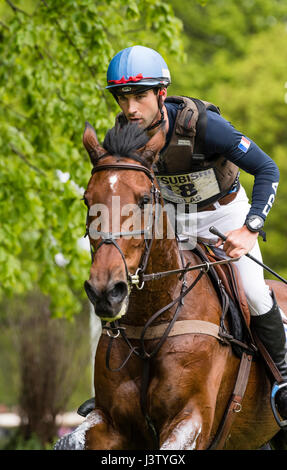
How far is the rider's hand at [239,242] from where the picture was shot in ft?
15.5

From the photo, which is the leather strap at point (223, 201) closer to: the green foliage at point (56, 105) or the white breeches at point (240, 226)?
the white breeches at point (240, 226)

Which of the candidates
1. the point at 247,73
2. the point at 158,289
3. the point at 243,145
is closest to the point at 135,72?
the point at 243,145

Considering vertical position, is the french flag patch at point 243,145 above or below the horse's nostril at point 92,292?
above

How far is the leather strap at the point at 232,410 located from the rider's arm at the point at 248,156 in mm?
1195

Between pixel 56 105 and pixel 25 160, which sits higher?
pixel 56 105

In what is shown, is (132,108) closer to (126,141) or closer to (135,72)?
(135,72)

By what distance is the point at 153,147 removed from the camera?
14.7ft

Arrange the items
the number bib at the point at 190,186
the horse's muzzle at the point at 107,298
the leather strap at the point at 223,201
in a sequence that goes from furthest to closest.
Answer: the leather strap at the point at 223,201
the number bib at the point at 190,186
the horse's muzzle at the point at 107,298

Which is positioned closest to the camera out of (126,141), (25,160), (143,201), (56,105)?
(143,201)

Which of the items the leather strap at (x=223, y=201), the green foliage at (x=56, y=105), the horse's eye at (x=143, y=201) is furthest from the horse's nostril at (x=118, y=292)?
the green foliage at (x=56, y=105)

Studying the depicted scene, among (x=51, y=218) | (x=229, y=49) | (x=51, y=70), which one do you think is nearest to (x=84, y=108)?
(x=51, y=70)

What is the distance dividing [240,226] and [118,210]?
1787mm

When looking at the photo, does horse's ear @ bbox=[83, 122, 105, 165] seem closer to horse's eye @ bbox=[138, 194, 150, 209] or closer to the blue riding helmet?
horse's eye @ bbox=[138, 194, 150, 209]

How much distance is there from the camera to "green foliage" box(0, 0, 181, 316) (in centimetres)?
869
